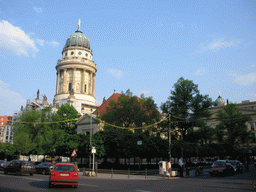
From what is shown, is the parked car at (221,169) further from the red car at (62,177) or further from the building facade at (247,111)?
the building facade at (247,111)

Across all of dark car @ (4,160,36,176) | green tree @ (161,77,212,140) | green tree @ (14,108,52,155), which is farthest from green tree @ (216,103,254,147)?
dark car @ (4,160,36,176)

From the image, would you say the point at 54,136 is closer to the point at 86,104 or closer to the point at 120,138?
the point at 120,138

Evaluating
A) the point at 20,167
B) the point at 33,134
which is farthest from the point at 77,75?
the point at 20,167

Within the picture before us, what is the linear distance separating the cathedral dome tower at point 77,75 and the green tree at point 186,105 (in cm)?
4267

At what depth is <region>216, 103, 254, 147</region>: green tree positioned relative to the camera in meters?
56.4

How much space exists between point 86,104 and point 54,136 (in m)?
37.7

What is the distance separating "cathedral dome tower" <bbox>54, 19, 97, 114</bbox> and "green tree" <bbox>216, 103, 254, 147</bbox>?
45146 millimetres

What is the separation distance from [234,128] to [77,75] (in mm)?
57063

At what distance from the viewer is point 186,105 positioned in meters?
47.2

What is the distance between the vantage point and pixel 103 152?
3662 centimetres

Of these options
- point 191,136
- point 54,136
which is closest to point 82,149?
point 54,136

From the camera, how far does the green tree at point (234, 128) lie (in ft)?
185

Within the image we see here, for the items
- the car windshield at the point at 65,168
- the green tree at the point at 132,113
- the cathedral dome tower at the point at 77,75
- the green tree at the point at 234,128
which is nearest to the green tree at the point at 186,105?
the green tree at the point at 132,113

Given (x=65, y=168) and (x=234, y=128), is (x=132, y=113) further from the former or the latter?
(x=65, y=168)
